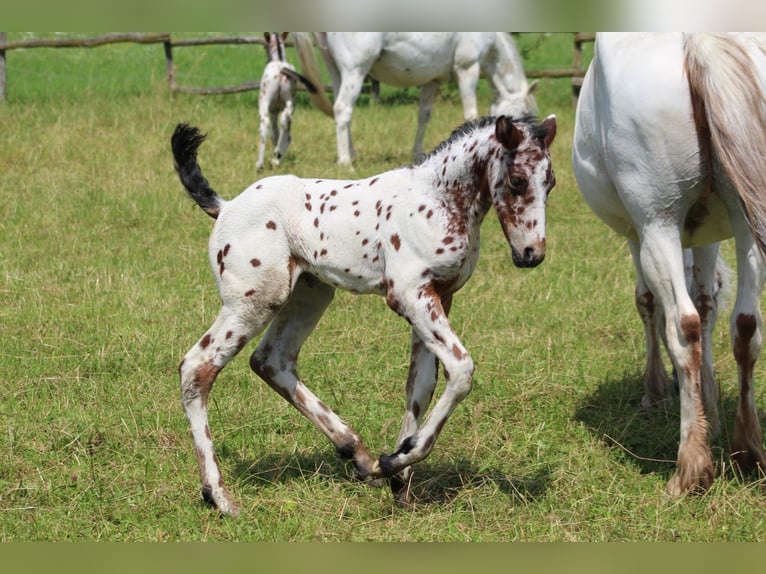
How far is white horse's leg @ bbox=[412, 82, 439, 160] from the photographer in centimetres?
1228

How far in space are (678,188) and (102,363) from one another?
3435 millimetres

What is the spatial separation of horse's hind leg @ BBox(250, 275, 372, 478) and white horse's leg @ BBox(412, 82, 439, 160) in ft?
24.8

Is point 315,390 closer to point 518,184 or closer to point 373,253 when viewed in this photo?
point 373,253

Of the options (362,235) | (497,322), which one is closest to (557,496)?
(362,235)

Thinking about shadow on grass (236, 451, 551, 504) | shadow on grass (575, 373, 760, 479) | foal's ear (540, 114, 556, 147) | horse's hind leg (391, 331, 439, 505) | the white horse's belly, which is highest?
the white horse's belly

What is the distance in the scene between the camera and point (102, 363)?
595 cm

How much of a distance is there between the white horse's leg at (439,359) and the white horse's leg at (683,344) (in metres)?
1.08

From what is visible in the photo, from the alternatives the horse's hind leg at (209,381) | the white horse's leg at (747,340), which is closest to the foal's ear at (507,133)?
the white horse's leg at (747,340)

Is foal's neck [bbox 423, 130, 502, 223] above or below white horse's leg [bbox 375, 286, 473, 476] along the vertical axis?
above

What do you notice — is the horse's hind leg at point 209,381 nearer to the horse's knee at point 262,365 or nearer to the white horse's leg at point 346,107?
the horse's knee at point 262,365

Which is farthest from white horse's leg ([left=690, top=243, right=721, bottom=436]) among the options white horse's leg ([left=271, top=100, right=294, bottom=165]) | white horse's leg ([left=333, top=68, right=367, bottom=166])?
white horse's leg ([left=271, top=100, right=294, bottom=165])

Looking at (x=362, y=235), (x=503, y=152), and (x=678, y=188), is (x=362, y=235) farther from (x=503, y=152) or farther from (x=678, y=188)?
(x=678, y=188)

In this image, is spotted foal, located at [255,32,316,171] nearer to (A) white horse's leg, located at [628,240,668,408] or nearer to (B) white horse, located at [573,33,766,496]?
(A) white horse's leg, located at [628,240,668,408]

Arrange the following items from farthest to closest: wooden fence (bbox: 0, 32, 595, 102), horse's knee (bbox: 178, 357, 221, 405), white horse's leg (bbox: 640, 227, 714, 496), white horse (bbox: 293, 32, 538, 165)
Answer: wooden fence (bbox: 0, 32, 595, 102) < white horse (bbox: 293, 32, 538, 165) < white horse's leg (bbox: 640, 227, 714, 496) < horse's knee (bbox: 178, 357, 221, 405)
